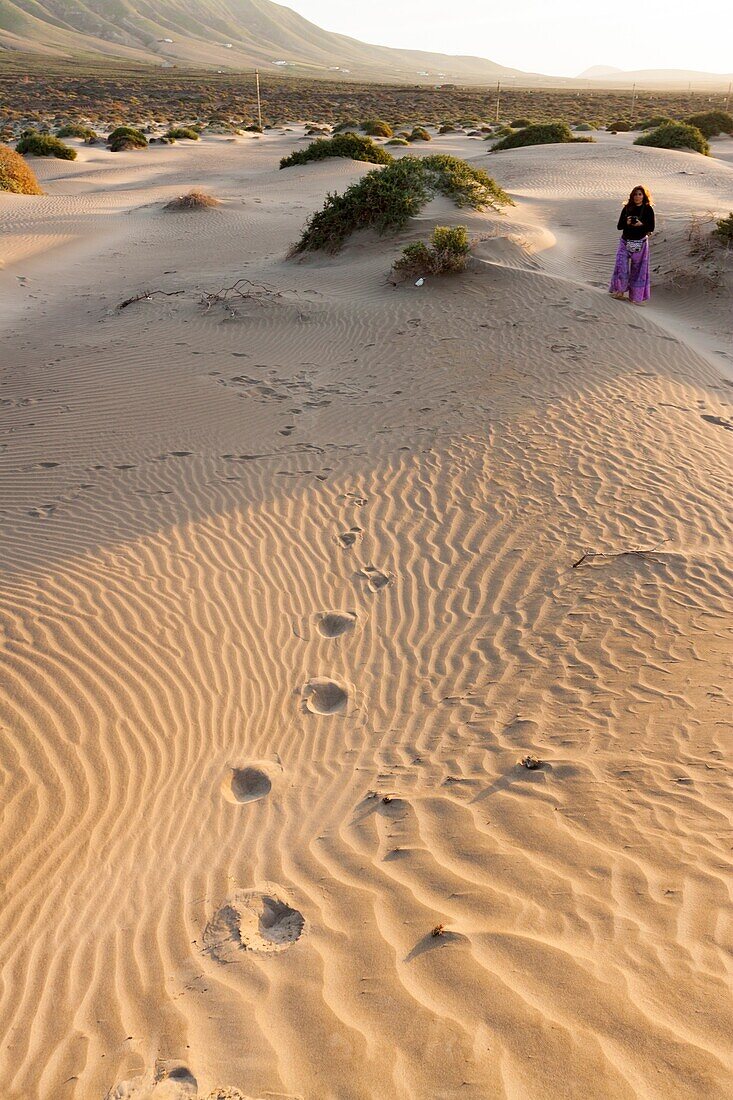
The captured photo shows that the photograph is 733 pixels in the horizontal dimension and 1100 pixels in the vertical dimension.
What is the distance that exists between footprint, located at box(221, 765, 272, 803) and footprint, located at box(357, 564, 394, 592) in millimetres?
1972

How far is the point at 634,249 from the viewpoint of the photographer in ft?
39.0

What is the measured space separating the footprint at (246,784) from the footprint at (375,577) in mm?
1972

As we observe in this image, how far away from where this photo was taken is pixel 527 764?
402cm

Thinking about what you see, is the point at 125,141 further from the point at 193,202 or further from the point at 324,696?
the point at 324,696

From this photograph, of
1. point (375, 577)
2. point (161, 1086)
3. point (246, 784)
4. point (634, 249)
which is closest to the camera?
point (161, 1086)

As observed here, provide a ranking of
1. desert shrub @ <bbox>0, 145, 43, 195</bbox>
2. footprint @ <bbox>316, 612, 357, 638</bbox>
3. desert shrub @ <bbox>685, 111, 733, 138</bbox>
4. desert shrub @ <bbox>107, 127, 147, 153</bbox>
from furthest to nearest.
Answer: desert shrub @ <bbox>107, 127, 147, 153</bbox> → desert shrub @ <bbox>685, 111, 733, 138</bbox> → desert shrub @ <bbox>0, 145, 43, 195</bbox> → footprint @ <bbox>316, 612, 357, 638</bbox>

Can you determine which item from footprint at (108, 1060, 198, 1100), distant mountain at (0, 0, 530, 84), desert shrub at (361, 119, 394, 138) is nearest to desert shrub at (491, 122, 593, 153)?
desert shrub at (361, 119, 394, 138)

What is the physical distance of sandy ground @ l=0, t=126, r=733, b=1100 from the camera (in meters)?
2.72

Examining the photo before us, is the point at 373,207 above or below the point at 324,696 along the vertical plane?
above

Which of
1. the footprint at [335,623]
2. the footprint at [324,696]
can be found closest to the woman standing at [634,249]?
the footprint at [335,623]

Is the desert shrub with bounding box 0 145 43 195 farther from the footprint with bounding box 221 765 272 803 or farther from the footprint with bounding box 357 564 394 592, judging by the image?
the footprint with bounding box 221 765 272 803

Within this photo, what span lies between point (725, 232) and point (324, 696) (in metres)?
12.9

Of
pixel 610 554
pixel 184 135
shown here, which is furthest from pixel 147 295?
pixel 184 135

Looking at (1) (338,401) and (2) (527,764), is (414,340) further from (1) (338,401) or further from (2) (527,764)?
(2) (527,764)
